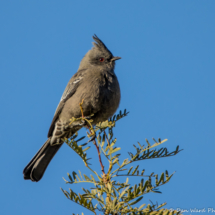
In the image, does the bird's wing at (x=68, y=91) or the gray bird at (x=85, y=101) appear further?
the bird's wing at (x=68, y=91)

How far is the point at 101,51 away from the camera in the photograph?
24.9 feet

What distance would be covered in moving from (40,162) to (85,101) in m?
1.91

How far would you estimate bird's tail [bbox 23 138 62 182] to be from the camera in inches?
257

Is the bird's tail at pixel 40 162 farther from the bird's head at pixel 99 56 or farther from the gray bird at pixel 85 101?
the bird's head at pixel 99 56

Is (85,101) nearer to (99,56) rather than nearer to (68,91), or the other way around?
(68,91)

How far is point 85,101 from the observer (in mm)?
6047

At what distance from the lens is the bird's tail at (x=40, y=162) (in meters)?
6.54

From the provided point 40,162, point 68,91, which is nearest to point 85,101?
point 68,91

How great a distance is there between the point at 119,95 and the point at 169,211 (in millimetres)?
3939

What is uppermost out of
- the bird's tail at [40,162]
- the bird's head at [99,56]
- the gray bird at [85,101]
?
the bird's head at [99,56]

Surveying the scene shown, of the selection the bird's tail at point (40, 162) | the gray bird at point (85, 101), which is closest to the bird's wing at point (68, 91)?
the gray bird at point (85, 101)

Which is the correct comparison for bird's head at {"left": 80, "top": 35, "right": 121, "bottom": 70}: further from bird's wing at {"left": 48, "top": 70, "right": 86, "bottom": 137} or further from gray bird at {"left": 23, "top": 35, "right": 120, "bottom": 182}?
bird's wing at {"left": 48, "top": 70, "right": 86, "bottom": 137}

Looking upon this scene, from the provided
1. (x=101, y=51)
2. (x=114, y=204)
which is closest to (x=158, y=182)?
(x=114, y=204)

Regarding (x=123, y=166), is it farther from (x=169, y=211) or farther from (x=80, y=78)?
(x=80, y=78)
